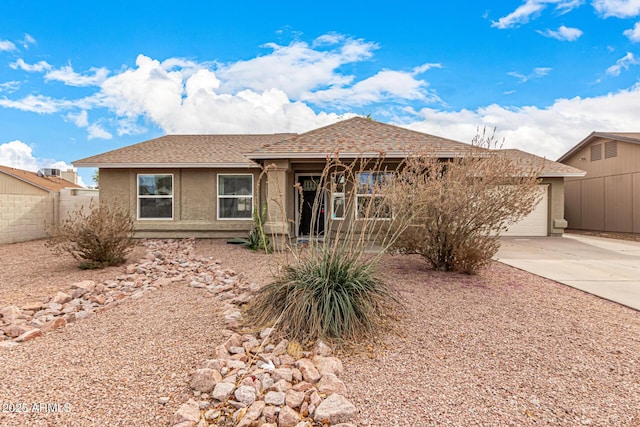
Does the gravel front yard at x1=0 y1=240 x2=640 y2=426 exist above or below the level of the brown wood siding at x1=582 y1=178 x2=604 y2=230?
below

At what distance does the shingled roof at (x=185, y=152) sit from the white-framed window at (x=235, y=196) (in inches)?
28.6

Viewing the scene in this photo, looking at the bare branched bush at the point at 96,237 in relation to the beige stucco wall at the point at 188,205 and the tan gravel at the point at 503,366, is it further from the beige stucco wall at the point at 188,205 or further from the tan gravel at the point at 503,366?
the tan gravel at the point at 503,366

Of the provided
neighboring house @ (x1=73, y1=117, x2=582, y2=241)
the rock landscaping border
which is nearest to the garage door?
neighboring house @ (x1=73, y1=117, x2=582, y2=241)

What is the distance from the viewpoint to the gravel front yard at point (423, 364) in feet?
8.11

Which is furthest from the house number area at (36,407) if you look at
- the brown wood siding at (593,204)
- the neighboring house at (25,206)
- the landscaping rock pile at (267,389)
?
the brown wood siding at (593,204)

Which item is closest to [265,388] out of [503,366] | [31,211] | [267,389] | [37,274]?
[267,389]

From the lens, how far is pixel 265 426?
225cm

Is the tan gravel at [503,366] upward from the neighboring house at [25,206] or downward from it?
downward

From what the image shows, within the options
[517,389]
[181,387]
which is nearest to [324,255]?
[181,387]

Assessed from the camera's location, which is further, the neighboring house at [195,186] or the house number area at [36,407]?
the neighboring house at [195,186]

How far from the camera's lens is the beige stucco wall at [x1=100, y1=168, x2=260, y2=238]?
1248cm

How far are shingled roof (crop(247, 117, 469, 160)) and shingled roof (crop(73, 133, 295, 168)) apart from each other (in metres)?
2.06

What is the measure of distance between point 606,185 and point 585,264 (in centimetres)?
1174

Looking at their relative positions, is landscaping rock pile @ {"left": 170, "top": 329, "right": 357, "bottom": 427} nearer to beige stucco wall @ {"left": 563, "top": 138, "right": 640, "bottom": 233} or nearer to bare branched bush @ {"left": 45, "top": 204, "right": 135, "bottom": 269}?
bare branched bush @ {"left": 45, "top": 204, "right": 135, "bottom": 269}
